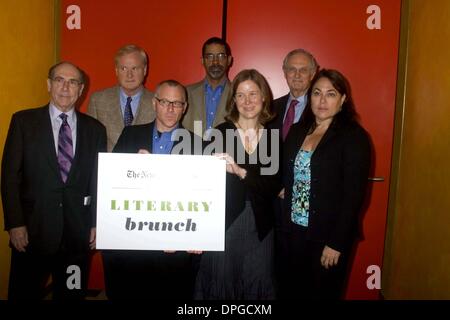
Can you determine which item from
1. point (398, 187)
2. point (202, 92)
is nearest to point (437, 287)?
point (398, 187)

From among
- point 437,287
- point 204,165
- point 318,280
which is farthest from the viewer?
point 437,287

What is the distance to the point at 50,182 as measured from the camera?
92.5 inches

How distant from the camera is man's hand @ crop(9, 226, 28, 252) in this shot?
92.5 inches

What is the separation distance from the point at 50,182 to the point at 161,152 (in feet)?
2.45

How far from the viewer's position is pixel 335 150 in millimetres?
2195

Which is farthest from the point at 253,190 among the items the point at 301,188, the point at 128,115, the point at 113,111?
the point at 113,111

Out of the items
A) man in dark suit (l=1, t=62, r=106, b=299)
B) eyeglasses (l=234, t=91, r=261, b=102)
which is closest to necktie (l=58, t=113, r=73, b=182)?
man in dark suit (l=1, t=62, r=106, b=299)

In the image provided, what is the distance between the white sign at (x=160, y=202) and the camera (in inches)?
81.4

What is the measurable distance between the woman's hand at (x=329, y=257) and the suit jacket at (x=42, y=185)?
5.20 feet

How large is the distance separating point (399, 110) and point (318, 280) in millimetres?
1894

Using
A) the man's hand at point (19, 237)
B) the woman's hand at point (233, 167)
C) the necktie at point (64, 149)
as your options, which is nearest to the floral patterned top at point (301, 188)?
the woman's hand at point (233, 167)

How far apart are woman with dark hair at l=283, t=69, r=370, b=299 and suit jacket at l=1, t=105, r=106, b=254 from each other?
4.49 ft

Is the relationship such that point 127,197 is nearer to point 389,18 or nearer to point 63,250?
point 63,250

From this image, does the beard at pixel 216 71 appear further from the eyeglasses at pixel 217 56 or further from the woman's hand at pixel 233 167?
the woman's hand at pixel 233 167
